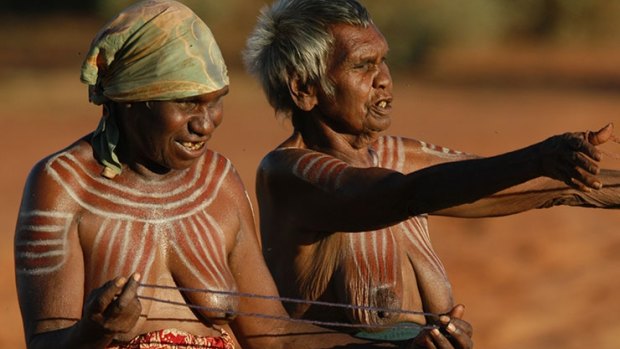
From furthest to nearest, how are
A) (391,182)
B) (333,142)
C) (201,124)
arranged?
(333,142) → (391,182) → (201,124)

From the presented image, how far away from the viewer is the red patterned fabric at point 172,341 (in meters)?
5.27

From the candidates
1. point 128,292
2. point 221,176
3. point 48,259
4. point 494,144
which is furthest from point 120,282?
point 494,144

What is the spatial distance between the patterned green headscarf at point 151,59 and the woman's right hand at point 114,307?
638 mm

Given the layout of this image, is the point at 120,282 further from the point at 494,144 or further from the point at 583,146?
the point at 494,144

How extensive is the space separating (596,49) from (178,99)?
25053 mm

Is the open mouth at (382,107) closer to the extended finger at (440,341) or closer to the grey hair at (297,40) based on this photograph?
the grey hair at (297,40)

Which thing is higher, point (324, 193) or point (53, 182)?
point (324, 193)

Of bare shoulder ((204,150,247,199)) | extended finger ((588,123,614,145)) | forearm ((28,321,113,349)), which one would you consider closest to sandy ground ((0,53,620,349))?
extended finger ((588,123,614,145))

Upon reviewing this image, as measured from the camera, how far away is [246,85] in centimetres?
2462

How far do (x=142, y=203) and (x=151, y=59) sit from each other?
1.54ft

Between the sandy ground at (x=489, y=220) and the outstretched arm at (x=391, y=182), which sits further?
the sandy ground at (x=489, y=220)

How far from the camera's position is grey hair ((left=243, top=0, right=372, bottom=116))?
632cm

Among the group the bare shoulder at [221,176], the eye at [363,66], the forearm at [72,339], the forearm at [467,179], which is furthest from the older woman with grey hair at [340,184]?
the forearm at [72,339]

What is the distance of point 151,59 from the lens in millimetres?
5230
